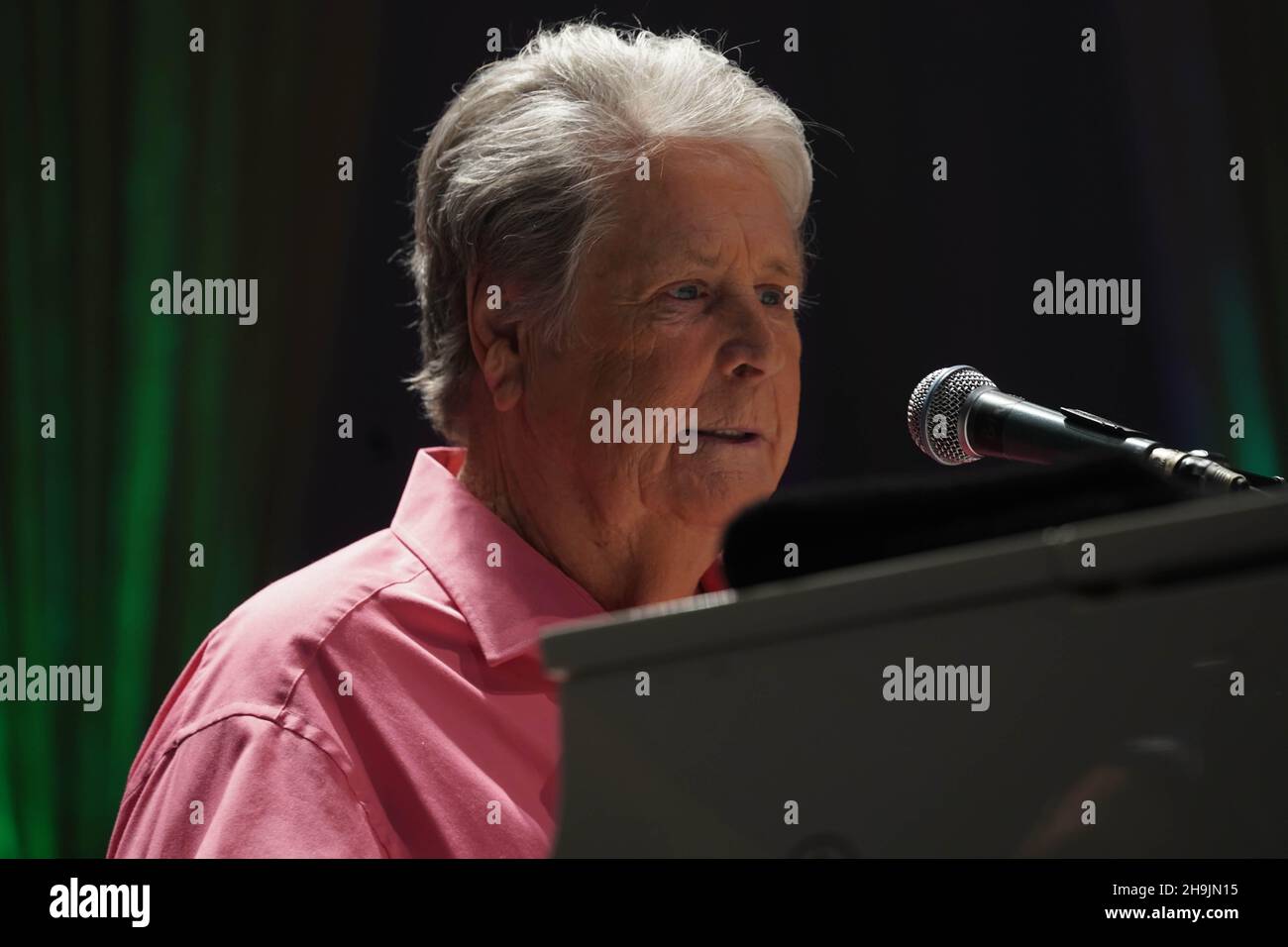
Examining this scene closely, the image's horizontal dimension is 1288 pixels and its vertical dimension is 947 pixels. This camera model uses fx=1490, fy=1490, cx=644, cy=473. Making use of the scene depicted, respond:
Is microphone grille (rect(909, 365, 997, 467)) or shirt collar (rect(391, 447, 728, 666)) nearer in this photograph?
microphone grille (rect(909, 365, 997, 467))

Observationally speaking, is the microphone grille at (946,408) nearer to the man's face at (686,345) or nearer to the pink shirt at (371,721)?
the man's face at (686,345)

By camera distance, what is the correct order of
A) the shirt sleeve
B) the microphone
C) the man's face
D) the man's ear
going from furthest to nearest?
the man's ear → the man's face → the shirt sleeve → the microphone

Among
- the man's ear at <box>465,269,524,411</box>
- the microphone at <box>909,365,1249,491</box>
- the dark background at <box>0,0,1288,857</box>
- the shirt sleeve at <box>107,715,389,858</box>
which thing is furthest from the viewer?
the dark background at <box>0,0,1288,857</box>

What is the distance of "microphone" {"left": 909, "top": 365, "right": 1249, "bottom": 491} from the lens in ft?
3.42

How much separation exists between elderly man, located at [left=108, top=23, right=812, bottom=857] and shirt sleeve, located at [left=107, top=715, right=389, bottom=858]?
0.04m

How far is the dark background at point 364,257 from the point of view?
1.87 m

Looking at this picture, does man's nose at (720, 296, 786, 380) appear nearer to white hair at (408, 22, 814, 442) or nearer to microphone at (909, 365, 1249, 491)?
white hair at (408, 22, 814, 442)

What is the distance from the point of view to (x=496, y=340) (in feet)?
5.74

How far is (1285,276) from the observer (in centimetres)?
200

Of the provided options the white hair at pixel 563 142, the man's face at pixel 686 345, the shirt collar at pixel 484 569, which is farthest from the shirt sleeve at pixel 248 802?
the white hair at pixel 563 142

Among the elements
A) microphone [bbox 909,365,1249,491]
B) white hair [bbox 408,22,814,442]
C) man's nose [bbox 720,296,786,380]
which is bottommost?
microphone [bbox 909,365,1249,491]

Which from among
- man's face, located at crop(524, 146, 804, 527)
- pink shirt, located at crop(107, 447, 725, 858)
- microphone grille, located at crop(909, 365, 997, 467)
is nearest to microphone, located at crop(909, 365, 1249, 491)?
microphone grille, located at crop(909, 365, 997, 467)

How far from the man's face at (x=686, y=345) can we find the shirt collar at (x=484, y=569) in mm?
116
